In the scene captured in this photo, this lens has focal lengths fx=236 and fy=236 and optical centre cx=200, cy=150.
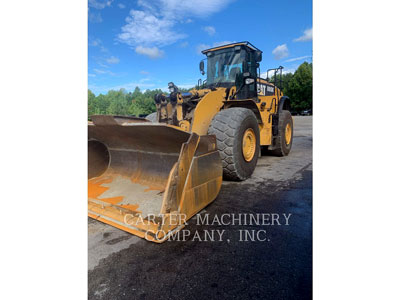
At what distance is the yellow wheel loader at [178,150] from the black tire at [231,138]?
0.02 m

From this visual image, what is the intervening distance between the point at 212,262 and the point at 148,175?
2.02 m

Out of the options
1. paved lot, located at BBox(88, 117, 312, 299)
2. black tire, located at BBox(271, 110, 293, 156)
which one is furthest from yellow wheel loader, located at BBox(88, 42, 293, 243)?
black tire, located at BBox(271, 110, 293, 156)

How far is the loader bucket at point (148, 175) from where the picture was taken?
242 cm

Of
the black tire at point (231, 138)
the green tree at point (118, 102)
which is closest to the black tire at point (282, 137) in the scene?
the black tire at point (231, 138)

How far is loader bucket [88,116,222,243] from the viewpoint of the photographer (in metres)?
2.42

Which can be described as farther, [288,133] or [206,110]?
[288,133]

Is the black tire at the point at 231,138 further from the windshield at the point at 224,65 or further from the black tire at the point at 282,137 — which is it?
the black tire at the point at 282,137

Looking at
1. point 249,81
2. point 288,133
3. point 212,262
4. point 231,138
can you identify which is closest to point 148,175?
point 231,138

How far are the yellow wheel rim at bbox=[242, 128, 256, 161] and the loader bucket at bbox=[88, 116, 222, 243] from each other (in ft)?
4.68

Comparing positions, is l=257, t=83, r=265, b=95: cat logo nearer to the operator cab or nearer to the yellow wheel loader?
the yellow wheel loader

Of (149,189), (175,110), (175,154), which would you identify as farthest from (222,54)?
(149,189)

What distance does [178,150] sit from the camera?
342 centimetres

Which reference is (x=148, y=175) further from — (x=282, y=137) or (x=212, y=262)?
(x=282, y=137)

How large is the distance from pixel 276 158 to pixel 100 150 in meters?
5.03
